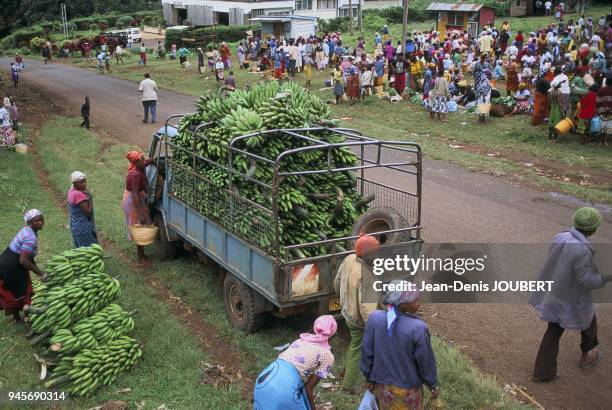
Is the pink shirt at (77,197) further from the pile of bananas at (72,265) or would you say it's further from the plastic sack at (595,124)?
the plastic sack at (595,124)

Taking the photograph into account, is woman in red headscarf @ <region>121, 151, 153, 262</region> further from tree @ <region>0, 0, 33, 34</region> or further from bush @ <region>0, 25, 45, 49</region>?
bush @ <region>0, 25, 45, 49</region>

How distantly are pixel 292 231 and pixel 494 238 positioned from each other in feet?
14.7

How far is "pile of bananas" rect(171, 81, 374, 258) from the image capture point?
22.7 feet

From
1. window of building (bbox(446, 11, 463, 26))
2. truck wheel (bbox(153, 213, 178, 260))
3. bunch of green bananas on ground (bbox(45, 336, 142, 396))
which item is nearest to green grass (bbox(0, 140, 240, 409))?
bunch of green bananas on ground (bbox(45, 336, 142, 396))

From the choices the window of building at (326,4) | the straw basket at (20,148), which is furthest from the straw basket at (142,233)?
the window of building at (326,4)

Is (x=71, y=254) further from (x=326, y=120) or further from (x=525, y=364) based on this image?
(x=525, y=364)

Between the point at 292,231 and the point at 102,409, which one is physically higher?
the point at 292,231

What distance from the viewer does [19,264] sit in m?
7.06

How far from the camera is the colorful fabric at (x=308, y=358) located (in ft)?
14.7

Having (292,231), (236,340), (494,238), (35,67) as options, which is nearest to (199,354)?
(236,340)

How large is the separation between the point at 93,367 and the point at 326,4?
161ft

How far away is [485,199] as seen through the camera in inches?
479

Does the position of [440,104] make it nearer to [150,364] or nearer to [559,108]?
[559,108]

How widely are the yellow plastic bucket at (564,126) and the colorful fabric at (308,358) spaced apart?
1369cm
